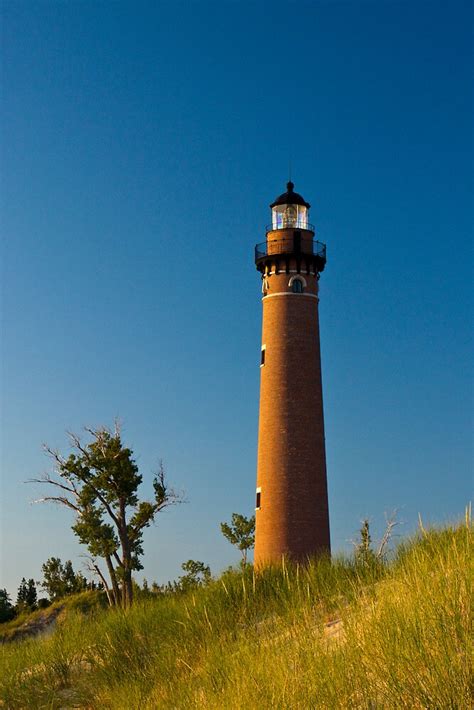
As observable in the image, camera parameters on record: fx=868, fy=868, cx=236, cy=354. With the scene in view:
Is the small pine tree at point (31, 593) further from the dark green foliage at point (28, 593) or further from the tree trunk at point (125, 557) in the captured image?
the tree trunk at point (125, 557)

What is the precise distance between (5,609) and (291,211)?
1320 inches

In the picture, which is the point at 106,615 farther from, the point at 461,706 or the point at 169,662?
the point at 461,706

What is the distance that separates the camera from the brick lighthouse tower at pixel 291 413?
3506 cm

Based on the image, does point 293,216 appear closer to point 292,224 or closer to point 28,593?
point 292,224

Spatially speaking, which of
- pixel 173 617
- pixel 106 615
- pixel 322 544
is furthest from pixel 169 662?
pixel 322 544

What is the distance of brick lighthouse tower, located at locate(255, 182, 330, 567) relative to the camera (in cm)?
3506

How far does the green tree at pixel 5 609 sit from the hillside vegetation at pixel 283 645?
41.2 m

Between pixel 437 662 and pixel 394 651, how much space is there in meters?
0.60

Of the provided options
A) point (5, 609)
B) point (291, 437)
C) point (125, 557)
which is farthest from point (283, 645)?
point (5, 609)

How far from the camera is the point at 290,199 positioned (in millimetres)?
40781

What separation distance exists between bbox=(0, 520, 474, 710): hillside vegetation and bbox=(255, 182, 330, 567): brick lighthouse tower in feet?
57.5

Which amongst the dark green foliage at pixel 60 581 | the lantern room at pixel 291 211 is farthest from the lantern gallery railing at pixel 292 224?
the dark green foliage at pixel 60 581

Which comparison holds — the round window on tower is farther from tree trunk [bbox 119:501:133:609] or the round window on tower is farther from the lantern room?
tree trunk [bbox 119:501:133:609]

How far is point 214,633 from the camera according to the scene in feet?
41.8
